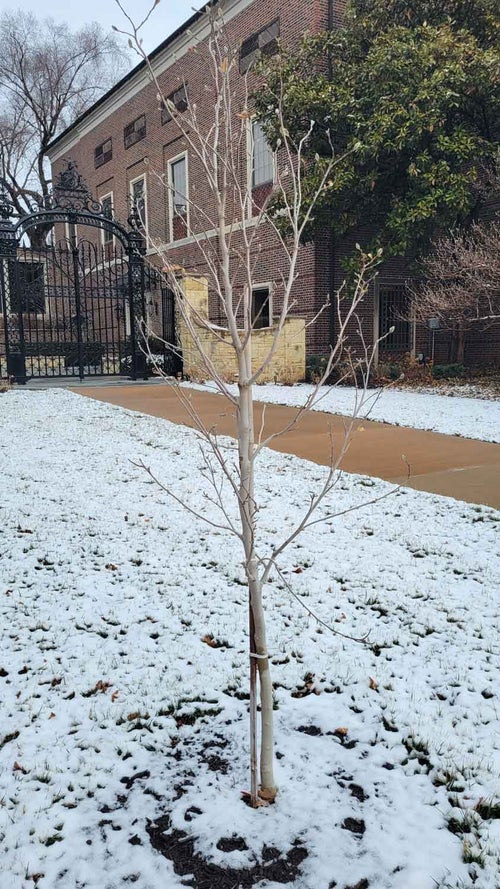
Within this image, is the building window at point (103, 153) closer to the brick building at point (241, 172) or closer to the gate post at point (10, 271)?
the brick building at point (241, 172)

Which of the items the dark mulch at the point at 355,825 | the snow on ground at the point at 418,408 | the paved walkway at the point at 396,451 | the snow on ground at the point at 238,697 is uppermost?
the snow on ground at the point at 418,408

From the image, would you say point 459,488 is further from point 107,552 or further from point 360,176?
point 360,176

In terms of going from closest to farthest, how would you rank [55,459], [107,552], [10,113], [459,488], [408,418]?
1. [107,552]
2. [459,488]
3. [55,459]
4. [408,418]
5. [10,113]

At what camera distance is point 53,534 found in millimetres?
4070

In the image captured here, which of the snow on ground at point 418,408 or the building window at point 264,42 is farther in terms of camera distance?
the building window at point 264,42

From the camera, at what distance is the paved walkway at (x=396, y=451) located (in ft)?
16.6

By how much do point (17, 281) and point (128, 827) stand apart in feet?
39.4

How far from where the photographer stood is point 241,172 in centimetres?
1470

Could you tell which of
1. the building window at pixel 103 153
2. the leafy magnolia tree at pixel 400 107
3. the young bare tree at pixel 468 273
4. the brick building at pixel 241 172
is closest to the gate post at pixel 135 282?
the brick building at pixel 241 172

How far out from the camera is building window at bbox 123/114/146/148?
2186 cm

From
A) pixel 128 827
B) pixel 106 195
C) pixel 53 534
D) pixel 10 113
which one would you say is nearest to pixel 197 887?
pixel 128 827

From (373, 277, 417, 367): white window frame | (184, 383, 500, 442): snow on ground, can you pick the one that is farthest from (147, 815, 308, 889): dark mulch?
(373, 277, 417, 367): white window frame

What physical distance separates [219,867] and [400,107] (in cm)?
1211

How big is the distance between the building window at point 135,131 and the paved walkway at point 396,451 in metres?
16.5
